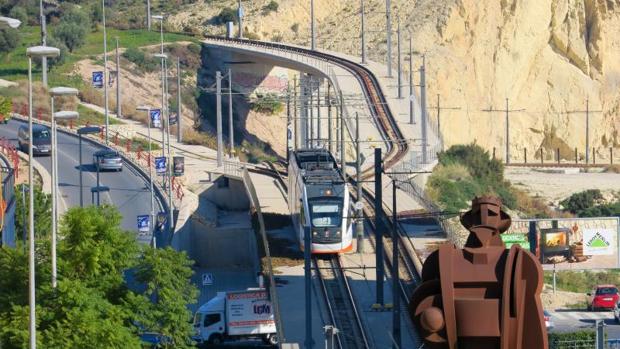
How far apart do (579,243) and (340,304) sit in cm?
1443

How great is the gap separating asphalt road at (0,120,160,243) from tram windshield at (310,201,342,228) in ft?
34.4

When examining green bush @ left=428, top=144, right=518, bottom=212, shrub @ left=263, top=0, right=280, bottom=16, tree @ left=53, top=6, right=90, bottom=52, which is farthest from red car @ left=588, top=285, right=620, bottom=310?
shrub @ left=263, top=0, right=280, bottom=16

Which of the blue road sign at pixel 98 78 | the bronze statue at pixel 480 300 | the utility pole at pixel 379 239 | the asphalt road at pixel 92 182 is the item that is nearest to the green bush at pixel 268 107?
the blue road sign at pixel 98 78

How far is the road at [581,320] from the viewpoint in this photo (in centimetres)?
4900

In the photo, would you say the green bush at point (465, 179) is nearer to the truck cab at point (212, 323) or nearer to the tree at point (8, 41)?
the tree at point (8, 41)

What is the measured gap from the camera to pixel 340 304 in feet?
154

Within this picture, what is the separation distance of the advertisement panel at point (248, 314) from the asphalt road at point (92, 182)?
12050mm

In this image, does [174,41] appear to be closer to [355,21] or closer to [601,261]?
[355,21]

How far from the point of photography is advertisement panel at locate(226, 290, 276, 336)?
4706 centimetres

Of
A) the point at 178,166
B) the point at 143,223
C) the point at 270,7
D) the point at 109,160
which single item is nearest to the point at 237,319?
the point at 143,223

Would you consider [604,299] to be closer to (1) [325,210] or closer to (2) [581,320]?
(2) [581,320]

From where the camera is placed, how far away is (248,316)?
47.2 m

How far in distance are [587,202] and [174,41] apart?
3900 centimetres

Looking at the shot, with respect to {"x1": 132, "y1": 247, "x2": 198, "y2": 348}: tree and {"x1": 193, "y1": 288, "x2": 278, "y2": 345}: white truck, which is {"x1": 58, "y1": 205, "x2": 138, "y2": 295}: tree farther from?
{"x1": 193, "y1": 288, "x2": 278, "y2": 345}: white truck
